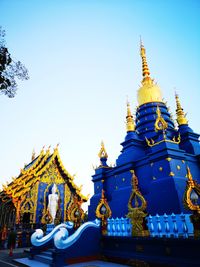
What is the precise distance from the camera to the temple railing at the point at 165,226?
5681 millimetres

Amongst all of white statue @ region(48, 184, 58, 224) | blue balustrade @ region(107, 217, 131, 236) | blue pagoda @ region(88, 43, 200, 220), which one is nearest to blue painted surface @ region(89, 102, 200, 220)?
blue pagoda @ region(88, 43, 200, 220)

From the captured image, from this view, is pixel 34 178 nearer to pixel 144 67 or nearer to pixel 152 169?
pixel 152 169

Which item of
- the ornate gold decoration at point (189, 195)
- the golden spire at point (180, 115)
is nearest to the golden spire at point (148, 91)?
the golden spire at point (180, 115)

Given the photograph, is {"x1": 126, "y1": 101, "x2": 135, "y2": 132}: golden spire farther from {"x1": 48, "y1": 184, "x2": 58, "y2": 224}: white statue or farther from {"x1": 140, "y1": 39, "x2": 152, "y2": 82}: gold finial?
{"x1": 48, "y1": 184, "x2": 58, "y2": 224}: white statue

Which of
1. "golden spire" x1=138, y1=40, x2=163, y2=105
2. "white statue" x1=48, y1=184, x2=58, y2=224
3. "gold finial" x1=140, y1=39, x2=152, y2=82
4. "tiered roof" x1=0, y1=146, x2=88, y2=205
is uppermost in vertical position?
"gold finial" x1=140, y1=39, x2=152, y2=82

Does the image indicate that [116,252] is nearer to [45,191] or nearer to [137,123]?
[45,191]

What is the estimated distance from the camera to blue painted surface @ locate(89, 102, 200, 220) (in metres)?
11.4

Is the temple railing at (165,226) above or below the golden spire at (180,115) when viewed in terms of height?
below

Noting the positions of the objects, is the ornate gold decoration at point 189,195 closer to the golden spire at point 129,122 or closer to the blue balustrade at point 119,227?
the blue balustrade at point 119,227

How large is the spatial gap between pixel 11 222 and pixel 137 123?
1485cm

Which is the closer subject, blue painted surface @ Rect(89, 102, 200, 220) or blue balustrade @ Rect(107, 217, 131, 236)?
blue balustrade @ Rect(107, 217, 131, 236)

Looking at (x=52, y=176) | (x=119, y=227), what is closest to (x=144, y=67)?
(x=52, y=176)

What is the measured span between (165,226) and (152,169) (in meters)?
7.14

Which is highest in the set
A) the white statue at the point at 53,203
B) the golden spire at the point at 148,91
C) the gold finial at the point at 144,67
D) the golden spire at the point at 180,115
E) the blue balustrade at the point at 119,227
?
the gold finial at the point at 144,67
